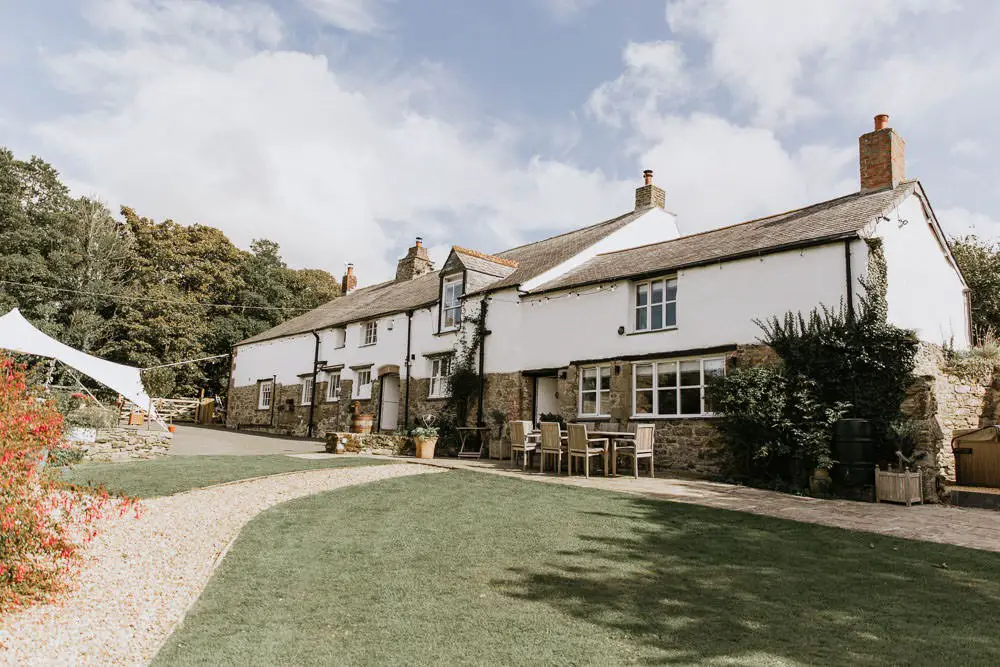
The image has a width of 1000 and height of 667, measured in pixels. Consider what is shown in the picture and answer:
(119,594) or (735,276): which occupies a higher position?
(735,276)

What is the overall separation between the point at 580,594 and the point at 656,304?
12320 mm

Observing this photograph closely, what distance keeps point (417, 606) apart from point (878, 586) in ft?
14.5

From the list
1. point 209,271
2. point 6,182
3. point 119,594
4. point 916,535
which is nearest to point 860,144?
point 916,535

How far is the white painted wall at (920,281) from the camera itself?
14.9 m

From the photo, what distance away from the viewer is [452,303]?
2356 centimetres

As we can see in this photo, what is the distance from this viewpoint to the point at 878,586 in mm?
6434

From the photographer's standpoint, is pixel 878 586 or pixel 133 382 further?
pixel 133 382

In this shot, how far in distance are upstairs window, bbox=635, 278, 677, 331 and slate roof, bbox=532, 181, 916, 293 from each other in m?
0.45

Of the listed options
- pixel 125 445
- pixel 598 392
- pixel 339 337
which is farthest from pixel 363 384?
pixel 598 392

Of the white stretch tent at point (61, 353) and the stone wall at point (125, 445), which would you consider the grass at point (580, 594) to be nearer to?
the stone wall at point (125, 445)

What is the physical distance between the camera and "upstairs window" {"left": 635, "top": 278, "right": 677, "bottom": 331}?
17.2 metres

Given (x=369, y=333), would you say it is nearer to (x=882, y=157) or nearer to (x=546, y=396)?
(x=546, y=396)

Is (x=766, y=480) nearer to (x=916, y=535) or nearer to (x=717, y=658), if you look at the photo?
(x=916, y=535)

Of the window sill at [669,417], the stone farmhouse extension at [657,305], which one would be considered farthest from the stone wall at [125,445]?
the window sill at [669,417]
